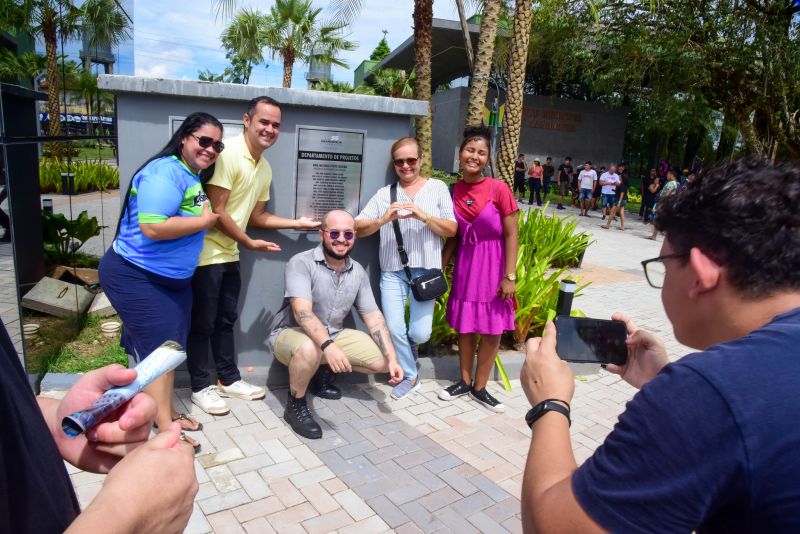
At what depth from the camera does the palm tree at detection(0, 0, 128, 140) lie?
374cm

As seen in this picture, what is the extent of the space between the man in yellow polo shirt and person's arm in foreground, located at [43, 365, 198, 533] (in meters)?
2.20

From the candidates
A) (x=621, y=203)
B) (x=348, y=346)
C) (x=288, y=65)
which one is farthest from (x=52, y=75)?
(x=288, y=65)

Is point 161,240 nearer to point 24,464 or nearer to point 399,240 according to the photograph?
point 399,240

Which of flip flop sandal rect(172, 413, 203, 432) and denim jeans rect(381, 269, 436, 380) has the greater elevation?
denim jeans rect(381, 269, 436, 380)

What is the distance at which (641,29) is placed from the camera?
14.9m

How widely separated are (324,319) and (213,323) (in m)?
0.74

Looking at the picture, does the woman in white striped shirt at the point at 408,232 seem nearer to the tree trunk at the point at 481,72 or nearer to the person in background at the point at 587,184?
the tree trunk at the point at 481,72

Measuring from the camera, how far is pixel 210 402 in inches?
149

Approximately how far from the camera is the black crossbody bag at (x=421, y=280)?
13.2 ft

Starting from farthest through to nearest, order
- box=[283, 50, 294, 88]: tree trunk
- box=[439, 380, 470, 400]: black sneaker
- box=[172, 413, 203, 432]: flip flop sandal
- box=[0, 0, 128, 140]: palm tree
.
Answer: box=[283, 50, 294, 88]: tree trunk
box=[439, 380, 470, 400]: black sneaker
box=[0, 0, 128, 140]: palm tree
box=[172, 413, 203, 432]: flip flop sandal

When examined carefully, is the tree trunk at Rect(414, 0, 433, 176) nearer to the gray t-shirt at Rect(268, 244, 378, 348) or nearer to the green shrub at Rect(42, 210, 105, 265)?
the green shrub at Rect(42, 210, 105, 265)

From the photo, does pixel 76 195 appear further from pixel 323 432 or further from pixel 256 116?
pixel 323 432

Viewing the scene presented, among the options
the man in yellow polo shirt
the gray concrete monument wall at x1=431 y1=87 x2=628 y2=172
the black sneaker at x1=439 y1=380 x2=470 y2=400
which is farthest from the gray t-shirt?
the gray concrete monument wall at x1=431 y1=87 x2=628 y2=172


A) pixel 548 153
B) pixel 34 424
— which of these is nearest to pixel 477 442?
pixel 34 424
